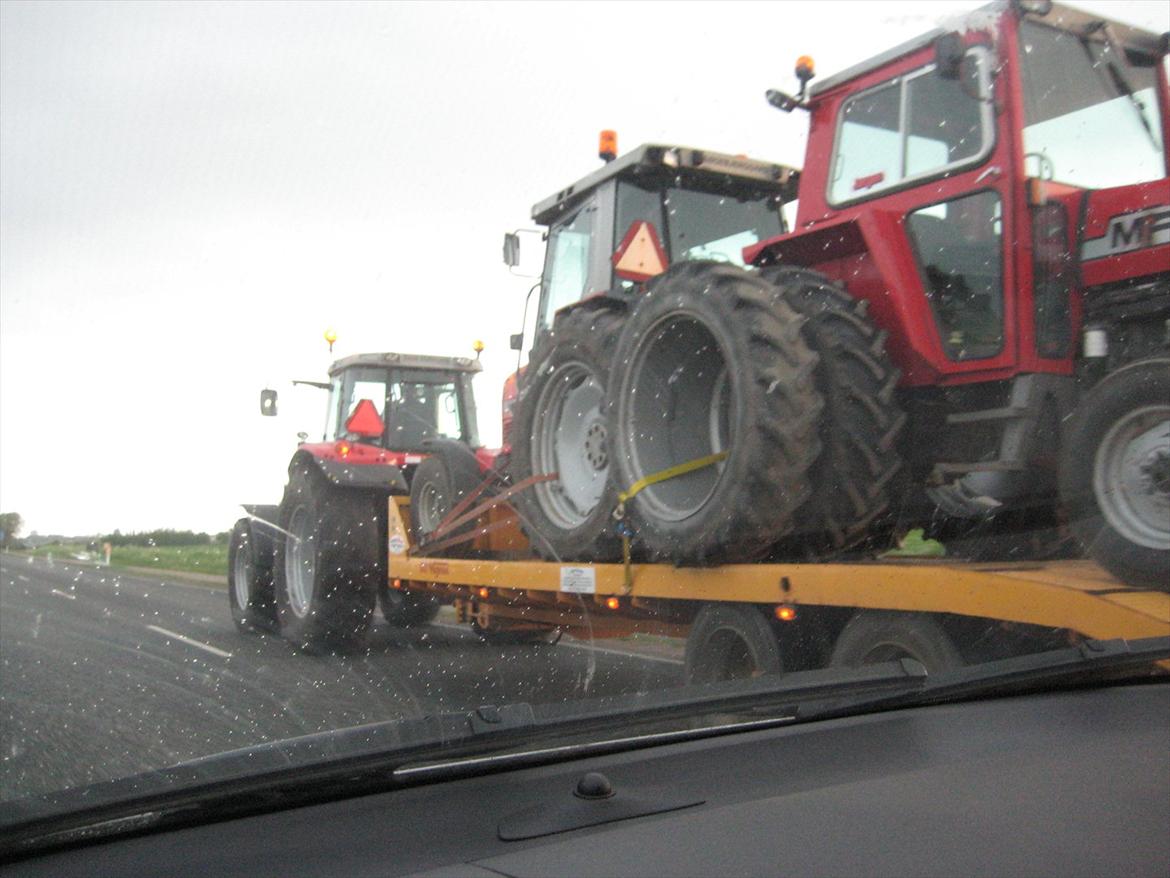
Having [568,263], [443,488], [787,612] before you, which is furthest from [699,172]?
[787,612]

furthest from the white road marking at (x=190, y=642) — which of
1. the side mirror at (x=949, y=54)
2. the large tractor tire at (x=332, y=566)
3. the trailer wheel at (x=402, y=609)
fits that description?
the side mirror at (x=949, y=54)

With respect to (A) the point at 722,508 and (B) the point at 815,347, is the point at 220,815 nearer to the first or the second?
(A) the point at 722,508

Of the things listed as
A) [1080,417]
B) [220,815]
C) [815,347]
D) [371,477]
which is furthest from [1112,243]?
[371,477]

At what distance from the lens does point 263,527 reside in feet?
36.2

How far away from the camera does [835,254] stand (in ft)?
16.1

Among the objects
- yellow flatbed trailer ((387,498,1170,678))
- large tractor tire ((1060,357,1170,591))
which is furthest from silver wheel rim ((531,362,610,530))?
large tractor tire ((1060,357,1170,591))

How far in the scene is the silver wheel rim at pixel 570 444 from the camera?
229 inches

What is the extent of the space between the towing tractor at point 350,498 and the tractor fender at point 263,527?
0.01m

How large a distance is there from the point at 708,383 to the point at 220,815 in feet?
11.0

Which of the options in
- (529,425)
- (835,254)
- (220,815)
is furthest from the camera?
(529,425)

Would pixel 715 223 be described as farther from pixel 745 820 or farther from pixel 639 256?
pixel 745 820

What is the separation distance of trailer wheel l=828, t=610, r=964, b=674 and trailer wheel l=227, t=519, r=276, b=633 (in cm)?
715

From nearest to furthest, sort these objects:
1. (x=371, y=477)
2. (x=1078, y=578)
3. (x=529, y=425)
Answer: (x=1078, y=578) → (x=529, y=425) → (x=371, y=477)

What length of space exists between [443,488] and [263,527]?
164 inches
